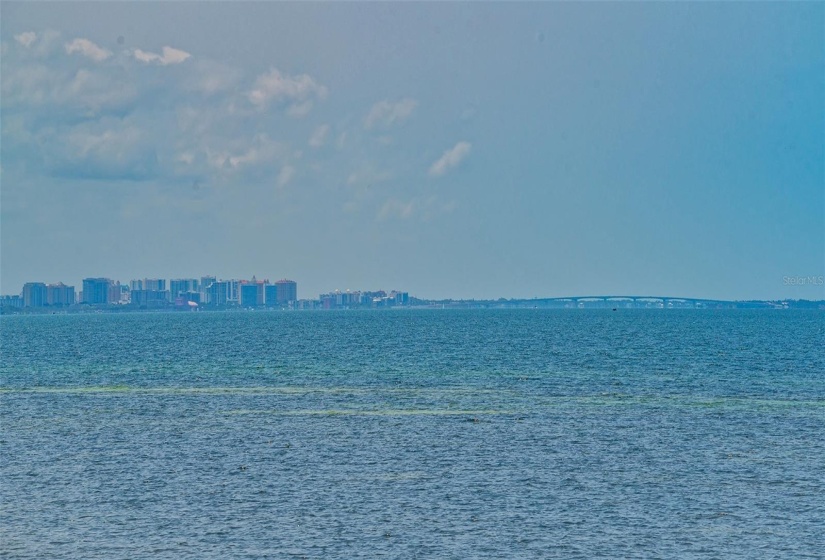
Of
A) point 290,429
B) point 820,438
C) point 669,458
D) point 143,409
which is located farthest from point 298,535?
point 143,409

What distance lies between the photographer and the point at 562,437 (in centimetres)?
4934

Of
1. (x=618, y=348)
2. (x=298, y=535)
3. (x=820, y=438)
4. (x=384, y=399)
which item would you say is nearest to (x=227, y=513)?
(x=298, y=535)

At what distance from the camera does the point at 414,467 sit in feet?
135

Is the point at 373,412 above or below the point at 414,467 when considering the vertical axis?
above

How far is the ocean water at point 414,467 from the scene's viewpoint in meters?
30.1

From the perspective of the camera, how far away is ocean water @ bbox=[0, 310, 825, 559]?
3006cm

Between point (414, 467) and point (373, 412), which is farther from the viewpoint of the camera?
point (373, 412)

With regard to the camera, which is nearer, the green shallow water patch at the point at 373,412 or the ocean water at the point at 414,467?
the ocean water at the point at 414,467

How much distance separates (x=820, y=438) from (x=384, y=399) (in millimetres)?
28493

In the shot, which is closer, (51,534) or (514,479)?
(51,534)

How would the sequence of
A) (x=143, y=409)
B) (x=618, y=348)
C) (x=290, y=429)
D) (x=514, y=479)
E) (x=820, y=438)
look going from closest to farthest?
(x=514, y=479)
(x=820, y=438)
(x=290, y=429)
(x=143, y=409)
(x=618, y=348)

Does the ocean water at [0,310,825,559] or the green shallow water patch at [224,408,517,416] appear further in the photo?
the green shallow water patch at [224,408,517,416]

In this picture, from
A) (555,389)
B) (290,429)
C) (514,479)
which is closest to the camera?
(514,479)

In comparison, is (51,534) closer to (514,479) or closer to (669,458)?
(514,479)
